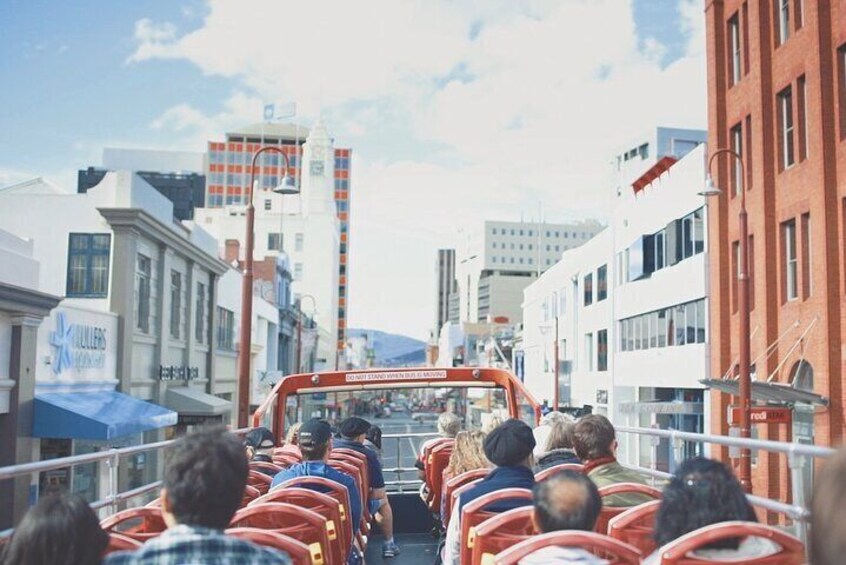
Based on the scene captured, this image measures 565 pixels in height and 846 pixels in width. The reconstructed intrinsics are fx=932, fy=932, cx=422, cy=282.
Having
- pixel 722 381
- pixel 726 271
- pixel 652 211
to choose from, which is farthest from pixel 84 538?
pixel 652 211

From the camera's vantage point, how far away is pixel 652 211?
40.0 metres

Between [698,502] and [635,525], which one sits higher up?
[698,502]

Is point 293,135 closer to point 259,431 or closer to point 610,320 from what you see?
point 610,320

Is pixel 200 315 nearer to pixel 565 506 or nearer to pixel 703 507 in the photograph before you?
pixel 565 506

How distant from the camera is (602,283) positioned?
163 feet

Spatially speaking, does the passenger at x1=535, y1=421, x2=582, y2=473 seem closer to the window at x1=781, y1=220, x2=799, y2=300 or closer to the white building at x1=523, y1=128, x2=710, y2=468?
the window at x1=781, y1=220, x2=799, y2=300

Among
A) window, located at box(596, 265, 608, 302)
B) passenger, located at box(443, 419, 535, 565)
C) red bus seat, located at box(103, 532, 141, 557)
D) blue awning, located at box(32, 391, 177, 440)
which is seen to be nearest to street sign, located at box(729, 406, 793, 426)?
blue awning, located at box(32, 391, 177, 440)

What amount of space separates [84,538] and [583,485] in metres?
2.02

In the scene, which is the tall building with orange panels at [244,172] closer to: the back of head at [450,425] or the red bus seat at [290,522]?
the back of head at [450,425]

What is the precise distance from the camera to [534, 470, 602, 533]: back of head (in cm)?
397

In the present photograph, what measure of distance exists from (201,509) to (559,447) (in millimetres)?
4912

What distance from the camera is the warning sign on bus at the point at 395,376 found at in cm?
1089

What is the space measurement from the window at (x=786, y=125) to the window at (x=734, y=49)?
4.05m

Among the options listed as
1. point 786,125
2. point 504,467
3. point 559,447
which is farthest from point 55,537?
point 786,125
